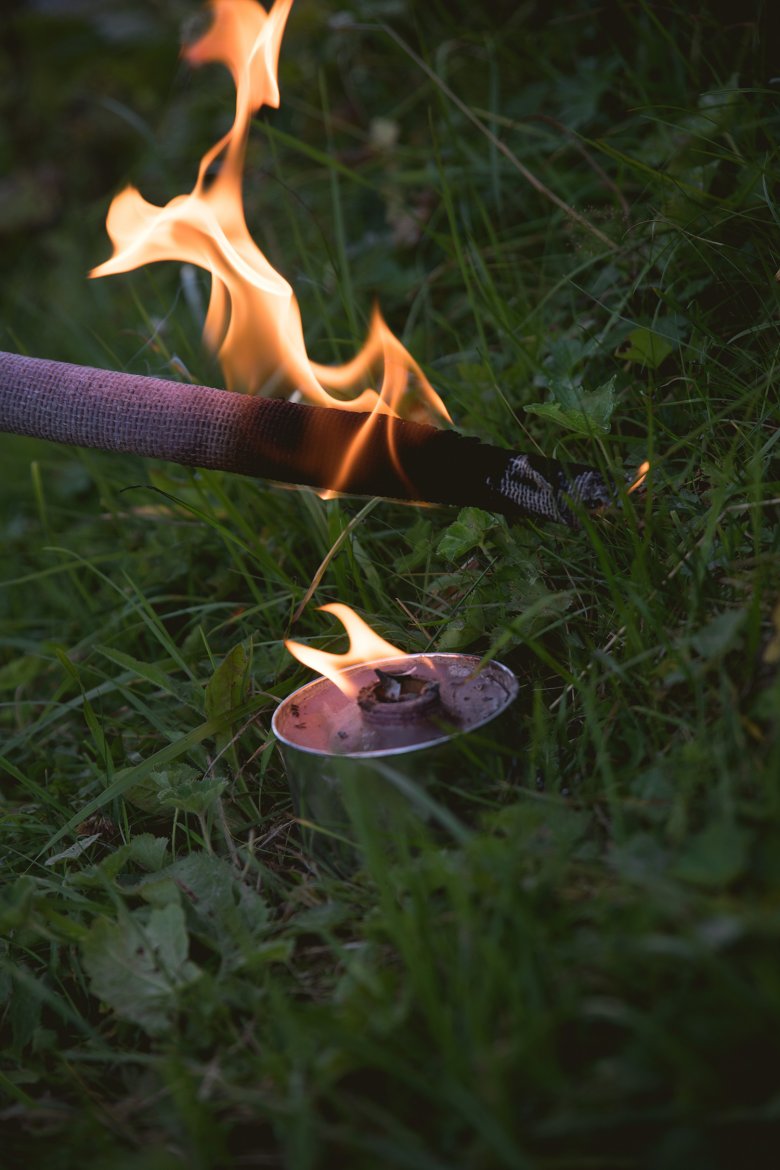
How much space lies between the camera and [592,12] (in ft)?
8.03

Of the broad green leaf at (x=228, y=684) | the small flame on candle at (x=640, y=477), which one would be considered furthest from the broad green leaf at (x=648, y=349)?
the broad green leaf at (x=228, y=684)

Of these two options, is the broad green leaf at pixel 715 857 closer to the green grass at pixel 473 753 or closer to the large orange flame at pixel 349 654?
the green grass at pixel 473 753

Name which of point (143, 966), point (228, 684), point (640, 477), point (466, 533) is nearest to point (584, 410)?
point (640, 477)

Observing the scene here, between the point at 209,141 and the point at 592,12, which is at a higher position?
the point at 592,12

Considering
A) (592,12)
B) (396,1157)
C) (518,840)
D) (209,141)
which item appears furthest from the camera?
(209,141)

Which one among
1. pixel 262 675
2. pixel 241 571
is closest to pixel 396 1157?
pixel 262 675

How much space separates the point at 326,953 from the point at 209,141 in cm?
398

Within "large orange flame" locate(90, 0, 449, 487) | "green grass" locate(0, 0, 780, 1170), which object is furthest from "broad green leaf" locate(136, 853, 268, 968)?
"large orange flame" locate(90, 0, 449, 487)

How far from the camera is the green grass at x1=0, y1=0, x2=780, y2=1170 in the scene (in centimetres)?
98

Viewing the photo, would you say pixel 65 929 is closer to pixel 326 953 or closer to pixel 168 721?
pixel 326 953

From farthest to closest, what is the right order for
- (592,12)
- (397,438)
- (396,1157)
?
(592,12) < (397,438) < (396,1157)

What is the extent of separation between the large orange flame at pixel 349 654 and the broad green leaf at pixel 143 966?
0.39 metres

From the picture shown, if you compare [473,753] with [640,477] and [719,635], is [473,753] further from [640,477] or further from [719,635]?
[640,477]

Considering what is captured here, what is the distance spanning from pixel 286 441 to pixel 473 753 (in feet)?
1.98
